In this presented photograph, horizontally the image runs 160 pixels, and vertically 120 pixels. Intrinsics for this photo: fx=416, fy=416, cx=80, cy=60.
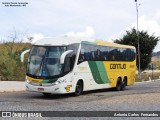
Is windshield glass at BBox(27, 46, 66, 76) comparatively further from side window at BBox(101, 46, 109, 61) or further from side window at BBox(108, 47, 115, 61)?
side window at BBox(108, 47, 115, 61)

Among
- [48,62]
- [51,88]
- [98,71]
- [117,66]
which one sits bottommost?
[51,88]

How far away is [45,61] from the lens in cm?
2153

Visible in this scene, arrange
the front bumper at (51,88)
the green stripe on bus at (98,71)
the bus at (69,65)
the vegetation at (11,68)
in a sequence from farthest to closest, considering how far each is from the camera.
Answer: the vegetation at (11,68) → the green stripe on bus at (98,71) → the bus at (69,65) → the front bumper at (51,88)

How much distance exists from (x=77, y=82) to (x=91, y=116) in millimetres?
9342

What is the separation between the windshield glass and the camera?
70.2ft

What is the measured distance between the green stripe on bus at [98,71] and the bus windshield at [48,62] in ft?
9.95

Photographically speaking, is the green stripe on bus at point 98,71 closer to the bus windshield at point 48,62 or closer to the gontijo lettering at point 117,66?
the gontijo lettering at point 117,66

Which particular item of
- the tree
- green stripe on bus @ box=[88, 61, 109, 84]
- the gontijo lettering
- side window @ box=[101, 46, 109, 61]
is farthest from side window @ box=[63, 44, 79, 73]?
the tree

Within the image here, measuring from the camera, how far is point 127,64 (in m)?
30.5

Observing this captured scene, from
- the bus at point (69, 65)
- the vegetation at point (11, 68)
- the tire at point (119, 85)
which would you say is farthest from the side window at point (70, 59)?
the vegetation at point (11, 68)

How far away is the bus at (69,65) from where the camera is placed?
21.4 m

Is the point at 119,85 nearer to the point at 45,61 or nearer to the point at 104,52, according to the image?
the point at 104,52

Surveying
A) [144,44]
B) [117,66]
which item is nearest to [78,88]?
[117,66]

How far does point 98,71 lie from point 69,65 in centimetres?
415
